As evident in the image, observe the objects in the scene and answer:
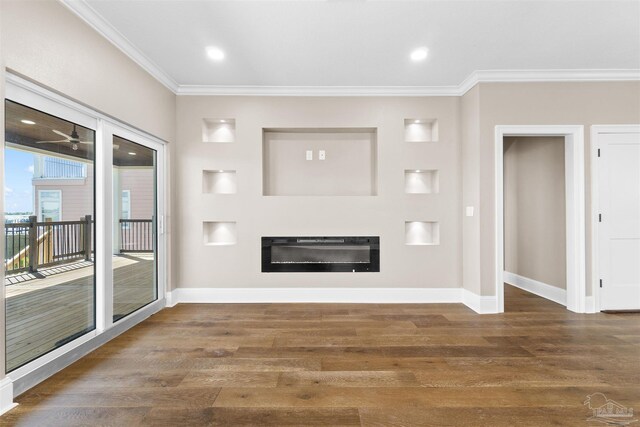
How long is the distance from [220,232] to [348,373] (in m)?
2.61

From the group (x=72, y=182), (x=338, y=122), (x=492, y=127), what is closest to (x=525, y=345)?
(x=492, y=127)

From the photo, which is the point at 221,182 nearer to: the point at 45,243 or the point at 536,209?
the point at 45,243

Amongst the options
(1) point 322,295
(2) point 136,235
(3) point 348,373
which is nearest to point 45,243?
(2) point 136,235

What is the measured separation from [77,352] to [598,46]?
545 centimetres

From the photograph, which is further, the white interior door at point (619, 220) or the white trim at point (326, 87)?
the white interior door at point (619, 220)

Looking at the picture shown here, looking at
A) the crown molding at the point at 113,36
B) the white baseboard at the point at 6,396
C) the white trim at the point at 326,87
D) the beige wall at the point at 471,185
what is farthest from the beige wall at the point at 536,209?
the white baseboard at the point at 6,396

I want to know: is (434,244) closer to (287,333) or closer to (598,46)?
(287,333)

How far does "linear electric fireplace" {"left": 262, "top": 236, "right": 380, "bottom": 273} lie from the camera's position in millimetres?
3986

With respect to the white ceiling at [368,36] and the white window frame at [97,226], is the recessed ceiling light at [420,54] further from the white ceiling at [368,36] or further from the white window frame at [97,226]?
the white window frame at [97,226]

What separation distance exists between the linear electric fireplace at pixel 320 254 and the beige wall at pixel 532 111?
1313 millimetres

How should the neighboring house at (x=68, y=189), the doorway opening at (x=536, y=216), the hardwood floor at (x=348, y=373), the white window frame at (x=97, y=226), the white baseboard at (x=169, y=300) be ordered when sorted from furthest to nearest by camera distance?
the doorway opening at (x=536, y=216)
the white baseboard at (x=169, y=300)
the neighboring house at (x=68, y=189)
the white window frame at (x=97, y=226)
the hardwood floor at (x=348, y=373)

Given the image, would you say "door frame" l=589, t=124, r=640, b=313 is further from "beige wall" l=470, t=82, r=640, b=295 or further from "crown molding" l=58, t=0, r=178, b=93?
"crown molding" l=58, t=0, r=178, b=93

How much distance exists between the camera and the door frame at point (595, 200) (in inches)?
138

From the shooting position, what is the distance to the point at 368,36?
278cm
